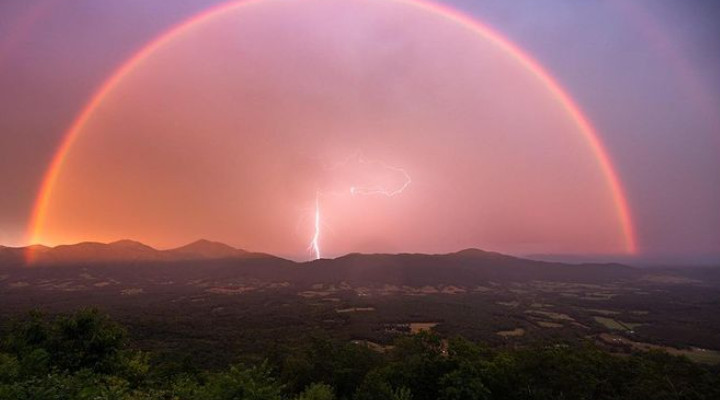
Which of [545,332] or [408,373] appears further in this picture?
[545,332]

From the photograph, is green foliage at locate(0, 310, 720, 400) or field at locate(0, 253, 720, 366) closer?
green foliage at locate(0, 310, 720, 400)

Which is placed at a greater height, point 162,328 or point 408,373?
point 408,373

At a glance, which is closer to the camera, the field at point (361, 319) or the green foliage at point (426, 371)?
the green foliage at point (426, 371)

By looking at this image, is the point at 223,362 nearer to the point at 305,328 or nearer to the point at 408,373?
the point at 305,328

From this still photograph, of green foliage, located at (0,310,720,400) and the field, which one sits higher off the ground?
green foliage, located at (0,310,720,400)

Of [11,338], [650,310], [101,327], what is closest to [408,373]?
[101,327]

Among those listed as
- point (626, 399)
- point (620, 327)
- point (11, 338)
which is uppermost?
point (11, 338)

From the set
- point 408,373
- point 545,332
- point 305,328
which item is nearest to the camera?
point 408,373

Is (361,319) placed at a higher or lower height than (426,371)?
lower

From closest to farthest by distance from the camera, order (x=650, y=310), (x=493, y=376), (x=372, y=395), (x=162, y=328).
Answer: (x=372, y=395) < (x=493, y=376) < (x=162, y=328) < (x=650, y=310)

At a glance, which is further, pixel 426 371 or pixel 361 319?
pixel 361 319

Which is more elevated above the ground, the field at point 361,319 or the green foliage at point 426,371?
the green foliage at point 426,371
